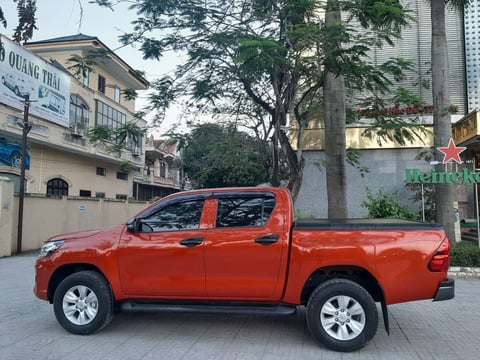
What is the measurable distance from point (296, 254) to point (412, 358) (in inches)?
65.8

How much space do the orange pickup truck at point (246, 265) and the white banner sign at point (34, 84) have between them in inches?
496

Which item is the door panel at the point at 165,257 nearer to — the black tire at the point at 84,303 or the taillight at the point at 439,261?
the black tire at the point at 84,303

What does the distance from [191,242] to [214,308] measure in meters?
0.86

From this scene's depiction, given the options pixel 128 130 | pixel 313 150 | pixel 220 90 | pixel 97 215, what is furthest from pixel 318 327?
pixel 97 215

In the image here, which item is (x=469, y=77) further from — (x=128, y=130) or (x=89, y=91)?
(x=89, y=91)

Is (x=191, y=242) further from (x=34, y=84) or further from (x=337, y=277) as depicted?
(x=34, y=84)

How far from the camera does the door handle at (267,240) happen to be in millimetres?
5023

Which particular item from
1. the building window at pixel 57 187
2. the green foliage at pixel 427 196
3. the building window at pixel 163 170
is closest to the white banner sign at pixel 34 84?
the building window at pixel 57 187

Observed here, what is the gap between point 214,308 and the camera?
5.12 m

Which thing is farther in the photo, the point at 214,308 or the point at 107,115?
the point at 107,115

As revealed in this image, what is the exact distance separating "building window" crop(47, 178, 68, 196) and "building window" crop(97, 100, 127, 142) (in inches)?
172

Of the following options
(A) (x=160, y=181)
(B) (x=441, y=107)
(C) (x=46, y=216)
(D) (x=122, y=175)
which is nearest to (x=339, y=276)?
(B) (x=441, y=107)

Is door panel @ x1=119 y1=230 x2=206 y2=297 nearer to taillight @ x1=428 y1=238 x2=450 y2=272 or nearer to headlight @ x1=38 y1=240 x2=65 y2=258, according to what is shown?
headlight @ x1=38 y1=240 x2=65 y2=258

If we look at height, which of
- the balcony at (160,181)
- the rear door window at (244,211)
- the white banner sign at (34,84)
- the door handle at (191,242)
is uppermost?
the white banner sign at (34,84)
